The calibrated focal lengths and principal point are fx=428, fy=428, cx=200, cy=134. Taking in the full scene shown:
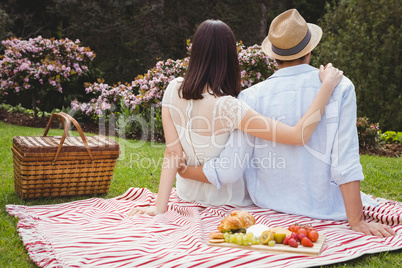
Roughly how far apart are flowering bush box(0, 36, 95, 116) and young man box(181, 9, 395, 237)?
727cm

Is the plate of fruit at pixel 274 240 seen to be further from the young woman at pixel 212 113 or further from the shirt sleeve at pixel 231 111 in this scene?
the shirt sleeve at pixel 231 111

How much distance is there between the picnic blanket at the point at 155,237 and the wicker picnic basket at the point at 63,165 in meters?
0.33

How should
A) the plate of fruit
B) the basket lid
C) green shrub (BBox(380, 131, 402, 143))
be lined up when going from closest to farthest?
the plate of fruit
the basket lid
green shrub (BBox(380, 131, 402, 143))

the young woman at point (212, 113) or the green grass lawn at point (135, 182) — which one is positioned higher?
the young woman at point (212, 113)

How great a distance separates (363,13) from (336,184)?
818 centimetres

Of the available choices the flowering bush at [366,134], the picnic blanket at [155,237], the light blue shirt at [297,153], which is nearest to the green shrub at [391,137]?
the flowering bush at [366,134]

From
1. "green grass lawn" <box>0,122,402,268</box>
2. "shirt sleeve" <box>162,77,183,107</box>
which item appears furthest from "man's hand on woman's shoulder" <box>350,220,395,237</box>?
"shirt sleeve" <box>162,77,183,107</box>

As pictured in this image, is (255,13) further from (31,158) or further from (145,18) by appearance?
(31,158)

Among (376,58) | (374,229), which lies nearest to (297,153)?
(374,229)

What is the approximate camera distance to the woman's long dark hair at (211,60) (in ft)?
10.1

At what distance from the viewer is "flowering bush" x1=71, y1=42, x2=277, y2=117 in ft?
24.6

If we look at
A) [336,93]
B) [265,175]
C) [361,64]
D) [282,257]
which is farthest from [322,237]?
[361,64]

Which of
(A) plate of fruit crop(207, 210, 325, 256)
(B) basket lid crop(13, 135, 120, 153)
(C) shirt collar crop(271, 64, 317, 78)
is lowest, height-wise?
(A) plate of fruit crop(207, 210, 325, 256)

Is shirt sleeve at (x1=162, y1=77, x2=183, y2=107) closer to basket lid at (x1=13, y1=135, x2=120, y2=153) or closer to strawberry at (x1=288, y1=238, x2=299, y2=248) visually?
basket lid at (x1=13, y1=135, x2=120, y2=153)
